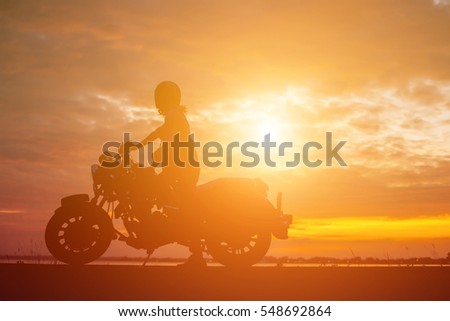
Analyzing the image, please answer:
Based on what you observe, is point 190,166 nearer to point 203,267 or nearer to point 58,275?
point 203,267

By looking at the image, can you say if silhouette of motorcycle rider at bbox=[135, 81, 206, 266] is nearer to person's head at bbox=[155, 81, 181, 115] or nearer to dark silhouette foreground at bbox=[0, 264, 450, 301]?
person's head at bbox=[155, 81, 181, 115]

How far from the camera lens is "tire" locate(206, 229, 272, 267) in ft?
39.4

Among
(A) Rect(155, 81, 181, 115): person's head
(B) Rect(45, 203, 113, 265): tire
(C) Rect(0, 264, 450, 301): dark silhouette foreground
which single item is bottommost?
(C) Rect(0, 264, 450, 301): dark silhouette foreground

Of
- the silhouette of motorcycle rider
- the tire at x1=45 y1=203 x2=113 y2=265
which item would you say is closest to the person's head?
the silhouette of motorcycle rider

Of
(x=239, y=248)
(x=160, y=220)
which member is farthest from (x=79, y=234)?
(x=239, y=248)

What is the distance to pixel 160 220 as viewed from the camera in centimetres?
1188

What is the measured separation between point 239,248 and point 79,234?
303 cm

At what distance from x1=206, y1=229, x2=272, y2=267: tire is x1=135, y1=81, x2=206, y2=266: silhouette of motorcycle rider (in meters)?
0.34

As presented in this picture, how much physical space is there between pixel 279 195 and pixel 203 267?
2076mm

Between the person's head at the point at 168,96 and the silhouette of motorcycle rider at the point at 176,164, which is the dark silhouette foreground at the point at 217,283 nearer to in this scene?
the silhouette of motorcycle rider at the point at 176,164

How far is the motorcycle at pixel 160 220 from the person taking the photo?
11.7 metres

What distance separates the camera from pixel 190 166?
1169cm

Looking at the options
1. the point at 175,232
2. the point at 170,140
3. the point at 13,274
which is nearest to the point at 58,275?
the point at 13,274

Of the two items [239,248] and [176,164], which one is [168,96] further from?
[239,248]
